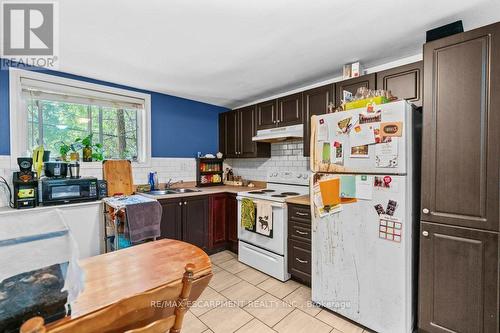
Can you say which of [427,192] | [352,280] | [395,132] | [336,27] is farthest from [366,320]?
[336,27]

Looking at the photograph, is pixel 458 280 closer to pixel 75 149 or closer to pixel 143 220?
pixel 143 220

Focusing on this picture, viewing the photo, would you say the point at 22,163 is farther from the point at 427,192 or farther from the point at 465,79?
the point at 465,79

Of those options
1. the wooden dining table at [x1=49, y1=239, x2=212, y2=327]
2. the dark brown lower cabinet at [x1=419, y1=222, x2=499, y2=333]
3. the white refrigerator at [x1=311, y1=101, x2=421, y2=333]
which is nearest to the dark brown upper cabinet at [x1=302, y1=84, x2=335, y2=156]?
the white refrigerator at [x1=311, y1=101, x2=421, y2=333]

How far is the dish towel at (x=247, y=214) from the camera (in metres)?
2.97

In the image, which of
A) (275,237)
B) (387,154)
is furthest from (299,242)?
(387,154)

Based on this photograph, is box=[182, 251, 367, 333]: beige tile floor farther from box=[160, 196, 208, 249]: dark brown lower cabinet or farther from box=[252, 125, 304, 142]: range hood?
box=[252, 125, 304, 142]: range hood

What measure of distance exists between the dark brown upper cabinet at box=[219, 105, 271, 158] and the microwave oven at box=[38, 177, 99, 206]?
207 cm

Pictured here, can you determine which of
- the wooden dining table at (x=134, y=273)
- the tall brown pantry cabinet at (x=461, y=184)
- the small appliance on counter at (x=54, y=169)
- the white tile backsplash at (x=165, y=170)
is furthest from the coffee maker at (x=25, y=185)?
the tall brown pantry cabinet at (x=461, y=184)

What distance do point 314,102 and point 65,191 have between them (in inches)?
118

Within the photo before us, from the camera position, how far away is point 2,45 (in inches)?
83.8

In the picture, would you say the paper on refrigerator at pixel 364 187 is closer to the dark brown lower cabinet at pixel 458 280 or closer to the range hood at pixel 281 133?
the dark brown lower cabinet at pixel 458 280

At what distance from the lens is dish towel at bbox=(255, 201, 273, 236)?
278 centimetres

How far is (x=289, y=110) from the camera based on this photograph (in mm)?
3191

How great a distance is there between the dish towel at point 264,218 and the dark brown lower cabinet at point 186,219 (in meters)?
0.88
